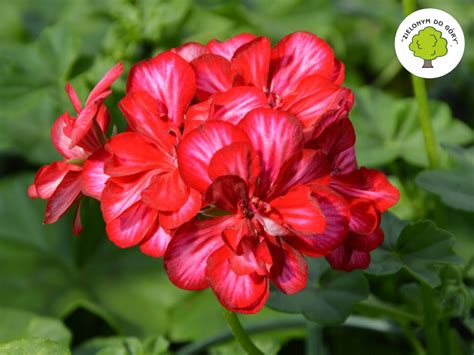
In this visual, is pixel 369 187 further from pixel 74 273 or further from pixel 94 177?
pixel 74 273

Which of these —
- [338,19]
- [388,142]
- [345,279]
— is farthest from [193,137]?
[338,19]

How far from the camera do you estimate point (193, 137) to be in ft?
2.59

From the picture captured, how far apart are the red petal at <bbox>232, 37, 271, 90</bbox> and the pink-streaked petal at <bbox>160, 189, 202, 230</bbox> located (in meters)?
0.16

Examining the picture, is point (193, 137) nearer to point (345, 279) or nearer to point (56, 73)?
point (345, 279)

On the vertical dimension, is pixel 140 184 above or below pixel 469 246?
above

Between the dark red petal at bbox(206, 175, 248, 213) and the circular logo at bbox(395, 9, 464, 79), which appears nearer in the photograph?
the dark red petal at bbox(206, 175, 248, 213)

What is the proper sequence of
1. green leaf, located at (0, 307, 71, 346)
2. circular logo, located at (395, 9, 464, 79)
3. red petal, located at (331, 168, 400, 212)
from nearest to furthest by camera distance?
red petal, located at (331, 168, 400, 212) → circular logo, located at (395, 9, 464, 79) → green leaf, located at (0, 307, 71, 346)

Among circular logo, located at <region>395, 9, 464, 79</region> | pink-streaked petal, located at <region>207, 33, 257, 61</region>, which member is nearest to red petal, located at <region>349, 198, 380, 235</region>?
pink-streaked petal, located at <region>207, 33, 257, 61</region>

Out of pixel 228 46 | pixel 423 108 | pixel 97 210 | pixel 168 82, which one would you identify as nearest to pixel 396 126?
pixel 423 108

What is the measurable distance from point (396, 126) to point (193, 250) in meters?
0.98

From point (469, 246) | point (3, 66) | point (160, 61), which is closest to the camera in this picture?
point (160, 61)

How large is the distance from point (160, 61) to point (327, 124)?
0.64 ft

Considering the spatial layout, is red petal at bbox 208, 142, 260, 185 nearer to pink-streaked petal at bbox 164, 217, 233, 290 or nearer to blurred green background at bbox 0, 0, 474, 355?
pink-streaked petal at bbox 164, 217, 233, 290

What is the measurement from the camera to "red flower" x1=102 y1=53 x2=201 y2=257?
84cm
